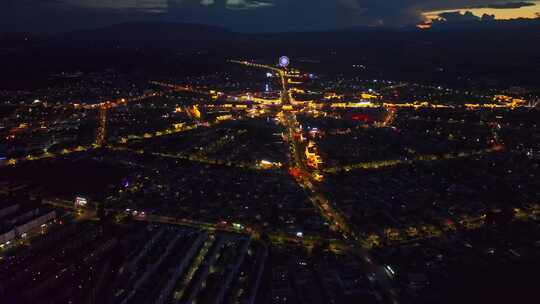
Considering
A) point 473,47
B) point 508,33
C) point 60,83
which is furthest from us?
point 508,33

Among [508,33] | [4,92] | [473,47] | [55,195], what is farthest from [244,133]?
[508,33]

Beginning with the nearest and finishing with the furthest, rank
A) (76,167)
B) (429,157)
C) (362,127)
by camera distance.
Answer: (76,167), (429,157), (362,127)

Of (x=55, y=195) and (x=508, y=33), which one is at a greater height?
(x=508, y=33)

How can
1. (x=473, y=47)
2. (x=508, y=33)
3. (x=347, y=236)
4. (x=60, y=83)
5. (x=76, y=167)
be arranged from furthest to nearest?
(x=508, y=33)
(x=473, y=47)
(x=60, y=83)
(x=76, y=167)
(x=347, y=236)

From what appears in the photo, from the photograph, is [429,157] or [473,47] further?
[473,47]

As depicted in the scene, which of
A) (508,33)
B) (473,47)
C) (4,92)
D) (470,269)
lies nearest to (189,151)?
(470,269)

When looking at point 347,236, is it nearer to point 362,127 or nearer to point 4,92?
point 362,127

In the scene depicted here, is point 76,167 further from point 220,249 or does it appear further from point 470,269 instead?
point 470,269

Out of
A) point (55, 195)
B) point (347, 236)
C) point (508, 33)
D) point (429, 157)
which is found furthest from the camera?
point (508, 33)

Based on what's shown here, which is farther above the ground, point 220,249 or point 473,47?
point 473,47
